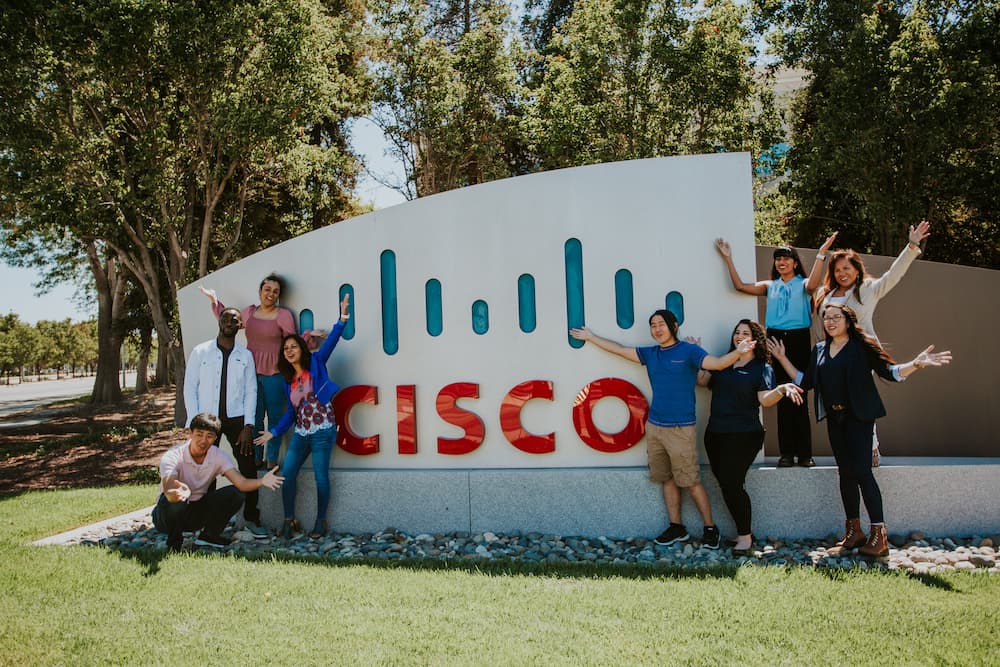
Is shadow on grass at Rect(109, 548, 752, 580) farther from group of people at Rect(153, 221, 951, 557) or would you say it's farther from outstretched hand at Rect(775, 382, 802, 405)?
outstretched hand at Rect(775, 382, 802, 405)

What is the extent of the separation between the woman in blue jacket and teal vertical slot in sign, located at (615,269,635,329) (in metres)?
2.40

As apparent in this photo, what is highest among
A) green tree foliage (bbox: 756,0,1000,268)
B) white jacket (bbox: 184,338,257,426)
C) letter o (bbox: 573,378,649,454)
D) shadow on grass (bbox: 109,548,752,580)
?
green tree foliage (bbox: 756,0,1000,268)

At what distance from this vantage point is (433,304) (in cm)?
665

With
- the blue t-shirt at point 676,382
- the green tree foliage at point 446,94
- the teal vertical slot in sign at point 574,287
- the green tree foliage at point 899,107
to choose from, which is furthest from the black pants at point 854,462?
the green tree foliage at point 446,94

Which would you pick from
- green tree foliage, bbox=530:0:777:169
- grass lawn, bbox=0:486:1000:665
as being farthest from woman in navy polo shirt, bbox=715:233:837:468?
green tree foliage, bbox=530:0:777:169

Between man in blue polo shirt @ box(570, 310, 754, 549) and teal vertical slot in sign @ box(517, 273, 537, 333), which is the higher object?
teal vertical slot in sign @ box(517, 273, 537, 333)

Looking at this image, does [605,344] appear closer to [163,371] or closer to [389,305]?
[389,305]

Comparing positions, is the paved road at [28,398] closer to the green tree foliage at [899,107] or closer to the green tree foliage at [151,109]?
the green tree foliage at [151,109]

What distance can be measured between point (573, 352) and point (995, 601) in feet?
11.1

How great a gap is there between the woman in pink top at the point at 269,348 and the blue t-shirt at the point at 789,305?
14.0 ft

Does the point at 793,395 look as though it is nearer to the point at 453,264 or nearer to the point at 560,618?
the point at 560,618

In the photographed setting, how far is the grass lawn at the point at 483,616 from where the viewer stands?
11.8 ft

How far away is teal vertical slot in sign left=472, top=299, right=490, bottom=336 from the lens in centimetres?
648

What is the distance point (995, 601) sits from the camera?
414 cm
